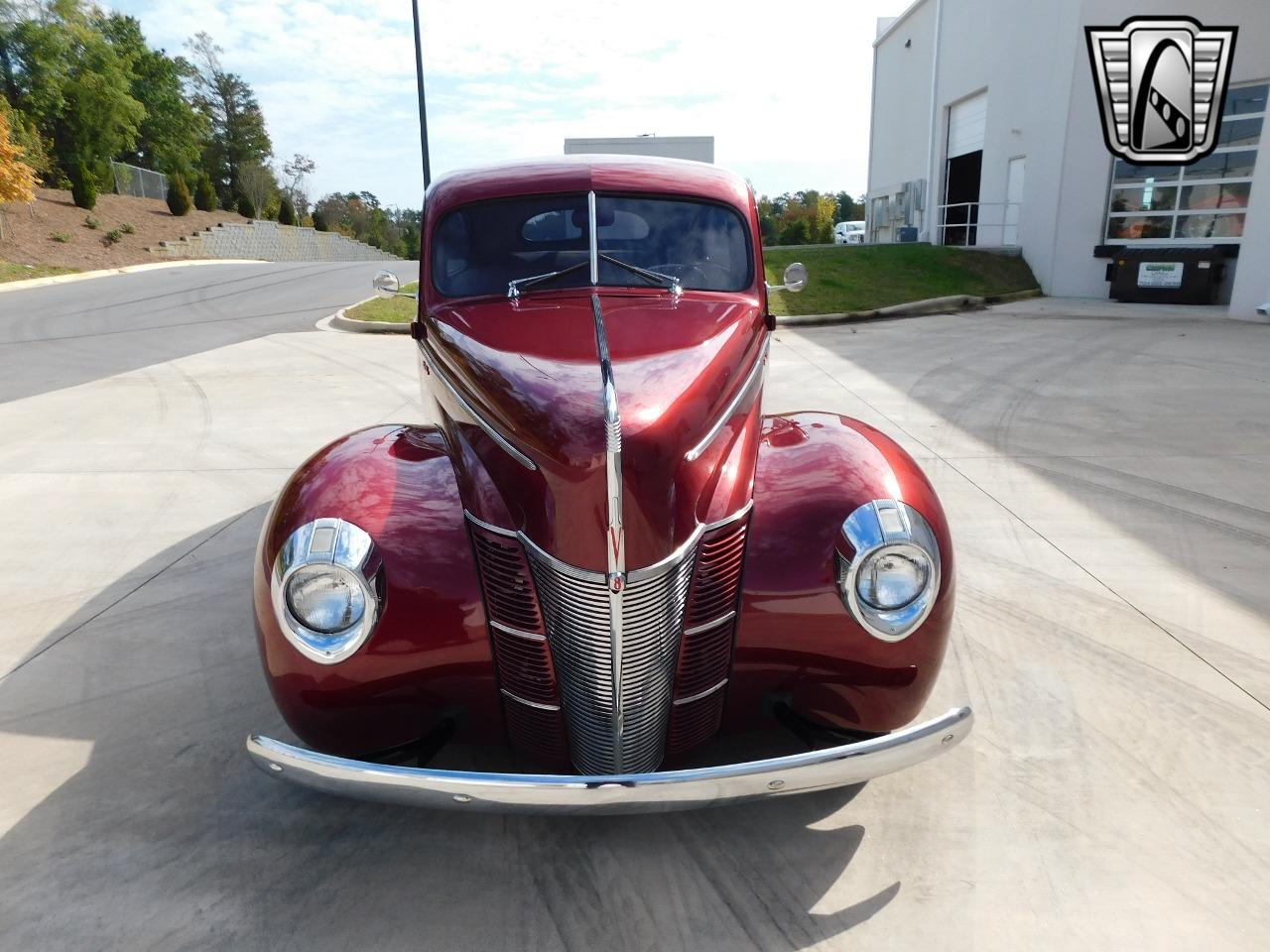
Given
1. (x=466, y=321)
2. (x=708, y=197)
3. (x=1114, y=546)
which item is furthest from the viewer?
(x=1114, y=546)

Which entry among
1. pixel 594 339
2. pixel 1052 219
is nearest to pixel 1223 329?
pixel 1052 219

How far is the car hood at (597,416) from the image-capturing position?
2.15 m

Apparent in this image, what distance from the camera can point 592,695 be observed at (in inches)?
89.0

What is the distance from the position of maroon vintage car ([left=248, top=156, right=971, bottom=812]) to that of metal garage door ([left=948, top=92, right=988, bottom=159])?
21.3 metres

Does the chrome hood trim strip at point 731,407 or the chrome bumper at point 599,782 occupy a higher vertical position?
the chrome hood trim strip at point 731,407

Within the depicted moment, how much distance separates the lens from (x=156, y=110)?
5272 centimetres

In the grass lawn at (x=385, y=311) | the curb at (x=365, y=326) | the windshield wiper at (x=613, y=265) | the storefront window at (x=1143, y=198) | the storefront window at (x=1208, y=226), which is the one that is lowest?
the curb at (x=365, y=326)

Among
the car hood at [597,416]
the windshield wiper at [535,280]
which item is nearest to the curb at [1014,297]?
the windshield wiper at [535,280]

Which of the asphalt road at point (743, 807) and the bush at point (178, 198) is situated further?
the bush at point (178, 198)

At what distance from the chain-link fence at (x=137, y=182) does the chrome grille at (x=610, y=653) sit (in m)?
47.1

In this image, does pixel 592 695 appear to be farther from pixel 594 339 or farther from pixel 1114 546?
pixel 1114 546

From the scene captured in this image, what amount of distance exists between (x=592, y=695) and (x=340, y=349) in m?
10.1

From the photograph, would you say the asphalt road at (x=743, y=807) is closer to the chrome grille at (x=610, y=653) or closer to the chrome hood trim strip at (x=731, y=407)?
the chrome grille at (x=610, y=653)

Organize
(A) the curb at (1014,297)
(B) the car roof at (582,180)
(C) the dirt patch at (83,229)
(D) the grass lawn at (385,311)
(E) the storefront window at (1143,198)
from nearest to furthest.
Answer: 1. (B) the car roof at (582,180)
2. (D) the grass lawn at (385,311)
3. (E) the storefront window at (1143,198)
4. (A) the curb at (1014,297)
5. (C) the dirt patch at (83,229)
